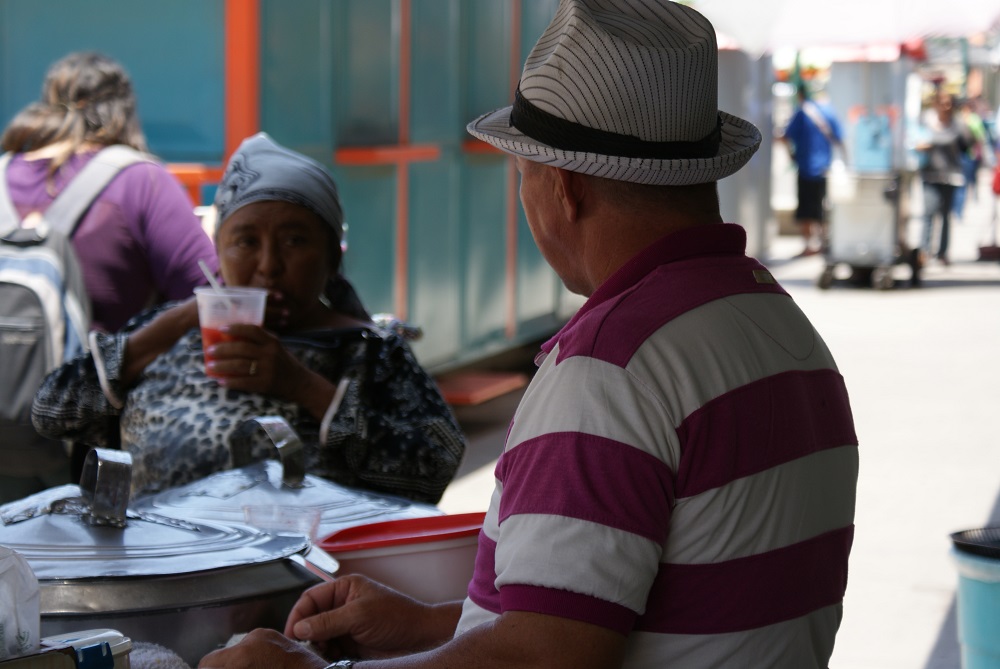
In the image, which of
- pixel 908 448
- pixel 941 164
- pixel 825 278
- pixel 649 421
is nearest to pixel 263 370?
pixel 649 421

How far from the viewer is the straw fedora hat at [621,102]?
1563mm

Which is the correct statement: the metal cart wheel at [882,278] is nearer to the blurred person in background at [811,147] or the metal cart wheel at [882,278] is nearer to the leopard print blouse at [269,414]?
the blurred person in background at [811,147]

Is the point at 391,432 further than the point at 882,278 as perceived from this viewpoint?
No

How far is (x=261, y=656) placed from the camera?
65.5 inches

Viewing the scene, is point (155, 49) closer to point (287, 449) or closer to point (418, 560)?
point (287, 449)

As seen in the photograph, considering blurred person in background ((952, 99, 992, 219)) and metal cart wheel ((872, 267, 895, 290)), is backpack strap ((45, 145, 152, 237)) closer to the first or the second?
metal cart wheel ((872, 267, 895, 290))

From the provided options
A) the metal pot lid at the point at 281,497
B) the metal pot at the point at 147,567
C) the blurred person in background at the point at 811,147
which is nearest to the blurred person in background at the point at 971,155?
the blurred person in background at the point at 811,147

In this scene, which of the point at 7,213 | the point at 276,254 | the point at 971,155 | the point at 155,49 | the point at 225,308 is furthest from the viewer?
the point at 971,155

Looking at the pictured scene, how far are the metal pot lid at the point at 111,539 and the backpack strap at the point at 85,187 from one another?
2279 millimetres

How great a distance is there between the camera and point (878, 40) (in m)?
10.5

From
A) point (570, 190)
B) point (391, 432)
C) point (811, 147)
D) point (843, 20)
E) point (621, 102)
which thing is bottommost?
point (811, 147)

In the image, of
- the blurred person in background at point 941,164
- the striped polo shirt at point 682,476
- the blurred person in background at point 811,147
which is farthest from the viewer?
the blurred person in background at point 941,164

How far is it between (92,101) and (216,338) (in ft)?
6.41

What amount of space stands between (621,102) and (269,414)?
1.41 m
